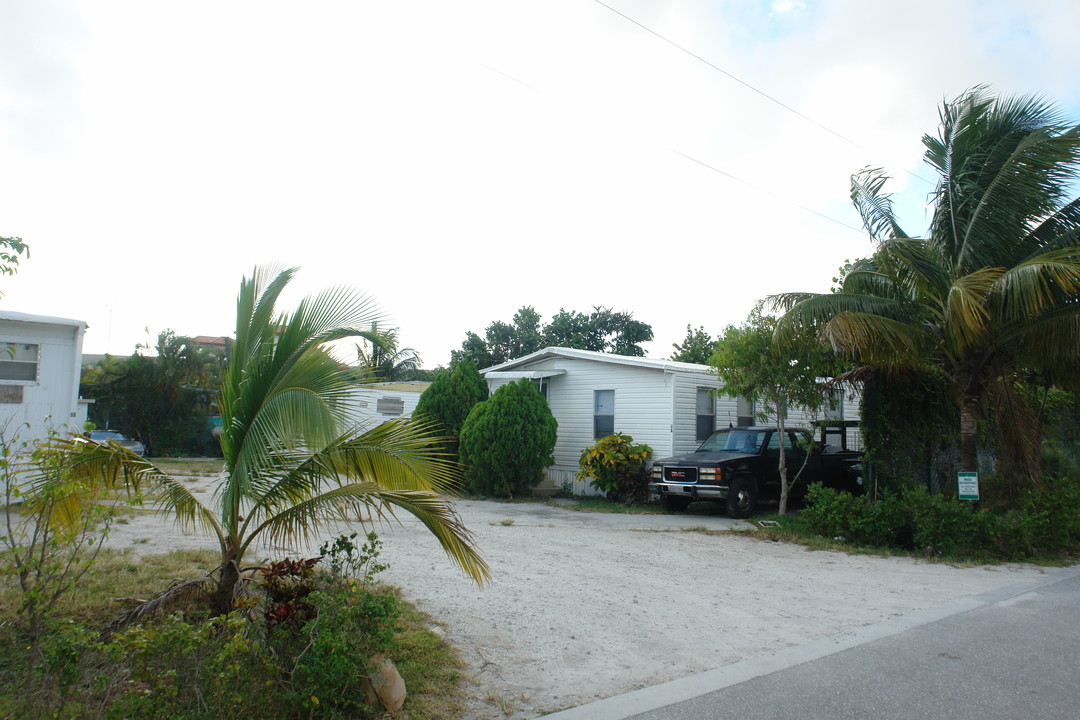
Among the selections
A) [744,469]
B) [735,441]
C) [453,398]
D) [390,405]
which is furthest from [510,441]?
[390,405]

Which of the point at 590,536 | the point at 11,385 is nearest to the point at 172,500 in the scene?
the point at 590,536

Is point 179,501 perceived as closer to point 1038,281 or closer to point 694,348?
point 1038,281

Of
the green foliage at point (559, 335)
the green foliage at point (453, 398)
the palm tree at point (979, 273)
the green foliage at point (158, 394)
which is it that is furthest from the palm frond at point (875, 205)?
the green foliage at point (559, 335)

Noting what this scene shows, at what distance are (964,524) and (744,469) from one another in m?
4.58

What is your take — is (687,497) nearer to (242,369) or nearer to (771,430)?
(771,430)

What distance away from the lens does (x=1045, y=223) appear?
35.7 ft

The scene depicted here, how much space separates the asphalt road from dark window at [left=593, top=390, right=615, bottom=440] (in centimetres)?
1135

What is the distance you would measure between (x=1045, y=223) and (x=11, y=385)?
15861 mm

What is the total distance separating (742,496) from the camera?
14617 millimetres

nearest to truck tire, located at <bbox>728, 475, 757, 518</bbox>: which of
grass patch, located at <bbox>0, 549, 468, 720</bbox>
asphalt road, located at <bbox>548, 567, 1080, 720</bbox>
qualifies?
asphalt road, located at <bbox>548, 567, 1080, 720</bbox>

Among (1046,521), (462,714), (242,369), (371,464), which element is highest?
(242,369)

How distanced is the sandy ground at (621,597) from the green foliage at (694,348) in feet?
68.8

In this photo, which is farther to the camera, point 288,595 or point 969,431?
point 969,431

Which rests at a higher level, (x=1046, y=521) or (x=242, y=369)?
(x=242, y=369)
